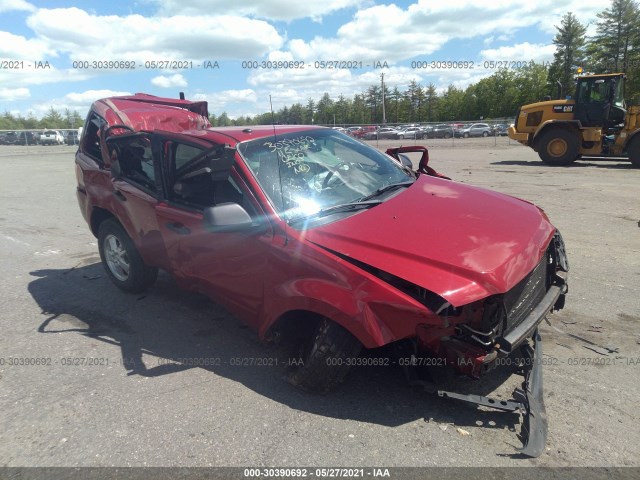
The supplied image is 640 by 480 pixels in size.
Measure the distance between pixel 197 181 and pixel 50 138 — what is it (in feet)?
161

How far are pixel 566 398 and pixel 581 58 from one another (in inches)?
2505

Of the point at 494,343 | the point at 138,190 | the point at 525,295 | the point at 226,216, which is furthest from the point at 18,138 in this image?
the point at 494,343

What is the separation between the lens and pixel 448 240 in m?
2.87

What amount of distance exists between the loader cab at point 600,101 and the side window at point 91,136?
51.2ft

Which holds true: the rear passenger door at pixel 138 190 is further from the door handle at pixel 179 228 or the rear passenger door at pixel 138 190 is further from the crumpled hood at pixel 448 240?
the crumpled hood at pixel 448 240

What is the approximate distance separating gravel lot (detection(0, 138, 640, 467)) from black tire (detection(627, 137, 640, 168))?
11902 millimetres

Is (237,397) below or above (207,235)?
below

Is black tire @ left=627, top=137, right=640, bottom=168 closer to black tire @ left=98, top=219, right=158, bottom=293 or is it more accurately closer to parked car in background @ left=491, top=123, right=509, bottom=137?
black tire @ left=98, top=219, right=158, bottom=293

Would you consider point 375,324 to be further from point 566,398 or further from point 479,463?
point 566,398

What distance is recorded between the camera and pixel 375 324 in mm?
2645

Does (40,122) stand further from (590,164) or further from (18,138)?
(590,164)

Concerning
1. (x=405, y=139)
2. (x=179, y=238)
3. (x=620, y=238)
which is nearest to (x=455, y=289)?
(x=179, y=238)

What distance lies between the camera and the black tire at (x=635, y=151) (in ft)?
49.0

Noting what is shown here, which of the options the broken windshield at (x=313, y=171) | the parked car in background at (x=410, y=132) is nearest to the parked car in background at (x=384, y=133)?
the parked car in background at (x=410, y=132)
